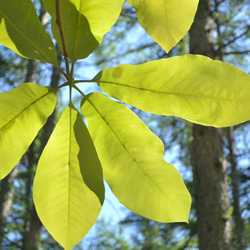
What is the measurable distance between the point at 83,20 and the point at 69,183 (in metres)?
0.30

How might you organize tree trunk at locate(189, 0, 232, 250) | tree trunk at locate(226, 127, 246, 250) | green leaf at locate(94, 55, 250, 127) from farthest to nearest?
tree trunk at locate(226, 127, 246, 250) < tree trunk at locate(189, 0, 232, 250) < green leaf at locate(94, 55, 250, 127)

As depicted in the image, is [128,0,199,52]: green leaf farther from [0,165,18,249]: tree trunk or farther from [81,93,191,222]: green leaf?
[0,165,18,249]: tree trunk

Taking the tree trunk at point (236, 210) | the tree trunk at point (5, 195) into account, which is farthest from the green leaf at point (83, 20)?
the tree trunk at point (5, 195)

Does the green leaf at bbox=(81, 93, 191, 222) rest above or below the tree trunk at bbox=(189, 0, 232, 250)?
below

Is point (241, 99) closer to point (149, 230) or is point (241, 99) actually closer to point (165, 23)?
point (165, 23)

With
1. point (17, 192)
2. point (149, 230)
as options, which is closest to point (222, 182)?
point (149, 230)

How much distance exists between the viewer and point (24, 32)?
1.77 ft

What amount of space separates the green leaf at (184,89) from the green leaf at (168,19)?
1.7 inches

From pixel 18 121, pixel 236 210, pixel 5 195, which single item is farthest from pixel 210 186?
pixel 5 195

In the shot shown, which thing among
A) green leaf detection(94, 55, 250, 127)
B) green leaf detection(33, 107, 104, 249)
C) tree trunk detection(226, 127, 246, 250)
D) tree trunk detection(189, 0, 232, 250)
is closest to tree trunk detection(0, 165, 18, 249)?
tree trunk detection(189, 0, 232, 250)

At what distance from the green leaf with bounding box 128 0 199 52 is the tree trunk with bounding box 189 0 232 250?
205 centimetres

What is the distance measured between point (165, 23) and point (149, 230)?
4.46m

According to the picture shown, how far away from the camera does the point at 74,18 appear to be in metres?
0.54

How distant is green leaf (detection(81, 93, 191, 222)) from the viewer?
0.57 m
